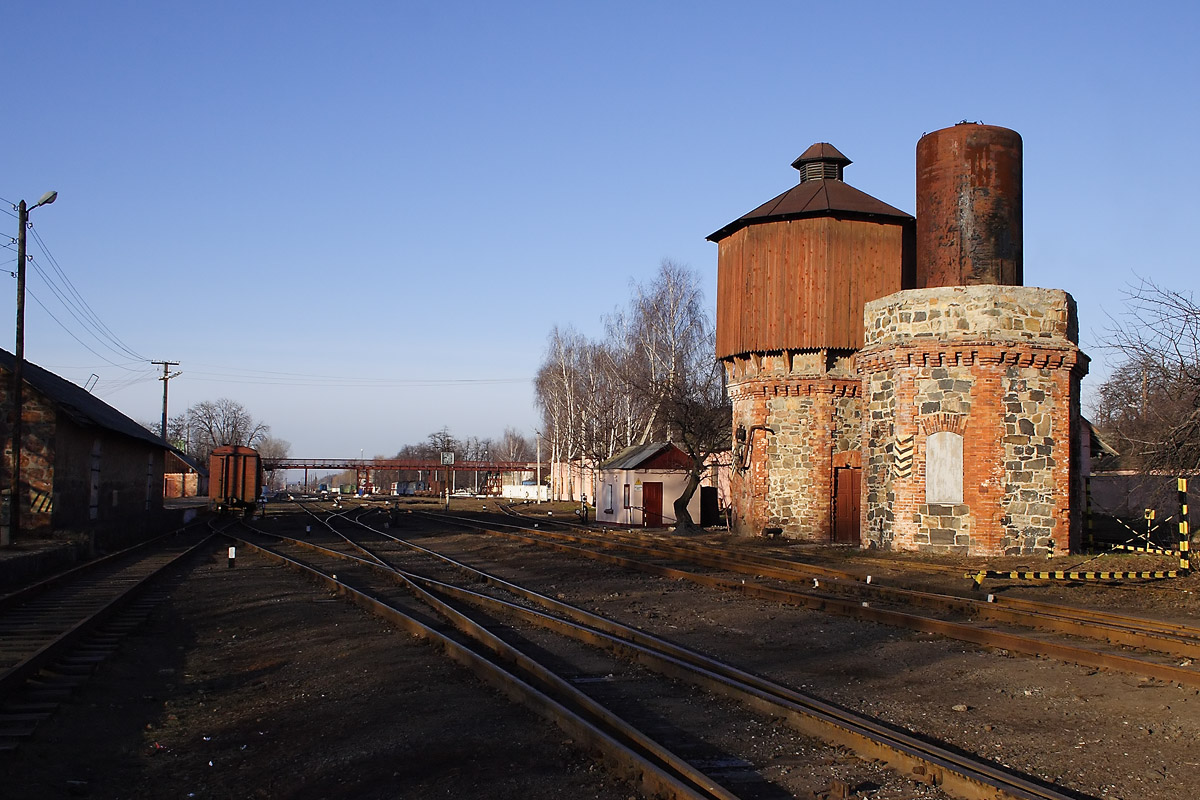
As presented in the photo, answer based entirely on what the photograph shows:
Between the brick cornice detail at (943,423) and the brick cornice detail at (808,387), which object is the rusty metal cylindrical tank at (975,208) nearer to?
the brick cornice detail at (943,423)

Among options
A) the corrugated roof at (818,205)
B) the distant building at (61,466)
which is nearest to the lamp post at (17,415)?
the distant building at (61,466)

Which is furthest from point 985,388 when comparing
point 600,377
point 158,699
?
point 600,377

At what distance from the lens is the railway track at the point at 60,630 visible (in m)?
8.84

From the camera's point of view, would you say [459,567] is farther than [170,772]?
Yes

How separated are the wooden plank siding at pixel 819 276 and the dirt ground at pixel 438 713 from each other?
555 inches

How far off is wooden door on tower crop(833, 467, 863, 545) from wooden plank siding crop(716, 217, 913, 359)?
3508mm

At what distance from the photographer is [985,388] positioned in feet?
69.9

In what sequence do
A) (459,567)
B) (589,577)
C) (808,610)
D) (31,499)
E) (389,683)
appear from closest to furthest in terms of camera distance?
(389,683)
(808,610)
(589,577)
(459,567)
(31,499)

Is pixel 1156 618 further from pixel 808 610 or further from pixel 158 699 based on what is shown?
pixel 158 699

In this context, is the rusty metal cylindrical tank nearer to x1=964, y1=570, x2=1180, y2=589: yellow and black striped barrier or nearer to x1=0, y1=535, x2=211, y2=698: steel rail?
x1=964, y1=570, x2=1180, y2=589: yellow and black striped barrier

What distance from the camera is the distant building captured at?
85.3 feet

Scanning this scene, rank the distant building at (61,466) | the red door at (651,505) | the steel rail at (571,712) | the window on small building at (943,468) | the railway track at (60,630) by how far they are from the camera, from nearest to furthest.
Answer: the steel rail at (571,712), the railway track at (60,630), the window on small building at (943,468), the distant building at (61,466), the red door at (651,505)

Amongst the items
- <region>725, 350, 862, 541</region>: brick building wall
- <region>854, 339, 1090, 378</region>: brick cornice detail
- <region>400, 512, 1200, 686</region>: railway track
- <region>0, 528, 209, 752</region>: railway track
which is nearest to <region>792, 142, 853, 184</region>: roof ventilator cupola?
<region>725, 350, 862, 541</region>: brick building wall

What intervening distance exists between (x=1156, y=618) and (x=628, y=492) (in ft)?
89.4
